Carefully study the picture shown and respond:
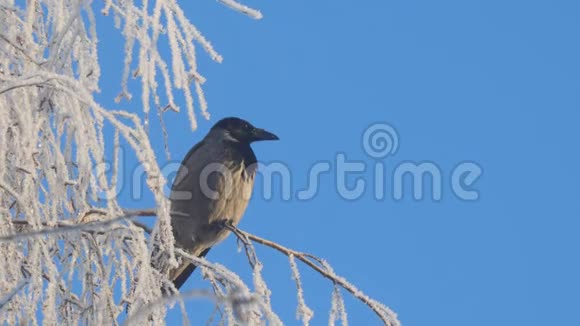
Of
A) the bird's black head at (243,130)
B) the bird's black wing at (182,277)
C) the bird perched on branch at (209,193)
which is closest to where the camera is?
the bird perched on branch at (209,193)

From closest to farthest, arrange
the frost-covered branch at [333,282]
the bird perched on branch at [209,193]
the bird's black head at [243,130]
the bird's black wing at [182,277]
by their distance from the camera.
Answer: the frost-covered branch at [333,282], the bird perched on branch at [209,193], the bird's black wing at [182,277], the bird's black head at [243,130]

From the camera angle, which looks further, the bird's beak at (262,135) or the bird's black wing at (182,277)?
the bird's beak at (262,135)

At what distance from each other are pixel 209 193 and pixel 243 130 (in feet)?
2.30

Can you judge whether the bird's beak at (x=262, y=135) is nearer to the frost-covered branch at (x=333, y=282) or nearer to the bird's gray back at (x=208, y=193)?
the bird's gray back at (x=208, y=193)

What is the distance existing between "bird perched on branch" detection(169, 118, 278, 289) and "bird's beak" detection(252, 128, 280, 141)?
211 mm

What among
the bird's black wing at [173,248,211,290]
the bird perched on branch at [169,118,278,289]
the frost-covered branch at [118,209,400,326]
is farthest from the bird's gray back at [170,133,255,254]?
the frost-covered branch at [118,209,400,326]

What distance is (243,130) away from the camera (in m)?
5.84

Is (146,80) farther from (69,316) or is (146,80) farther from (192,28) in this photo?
(69,316)

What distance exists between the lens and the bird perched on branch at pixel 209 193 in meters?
5.28

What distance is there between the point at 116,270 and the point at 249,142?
3454mm

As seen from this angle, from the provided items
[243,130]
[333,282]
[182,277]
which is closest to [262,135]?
[243,130]

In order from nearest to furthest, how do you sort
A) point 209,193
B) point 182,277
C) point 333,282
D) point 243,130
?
point 333,282 < point 209,193 < point 182,277 < point 243,130

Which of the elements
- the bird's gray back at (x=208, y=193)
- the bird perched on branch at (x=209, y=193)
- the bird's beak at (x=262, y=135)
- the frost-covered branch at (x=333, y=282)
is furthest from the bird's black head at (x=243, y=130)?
the frost-covered branch at (x=333, y=282)

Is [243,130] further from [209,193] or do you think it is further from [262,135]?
[209,193]
